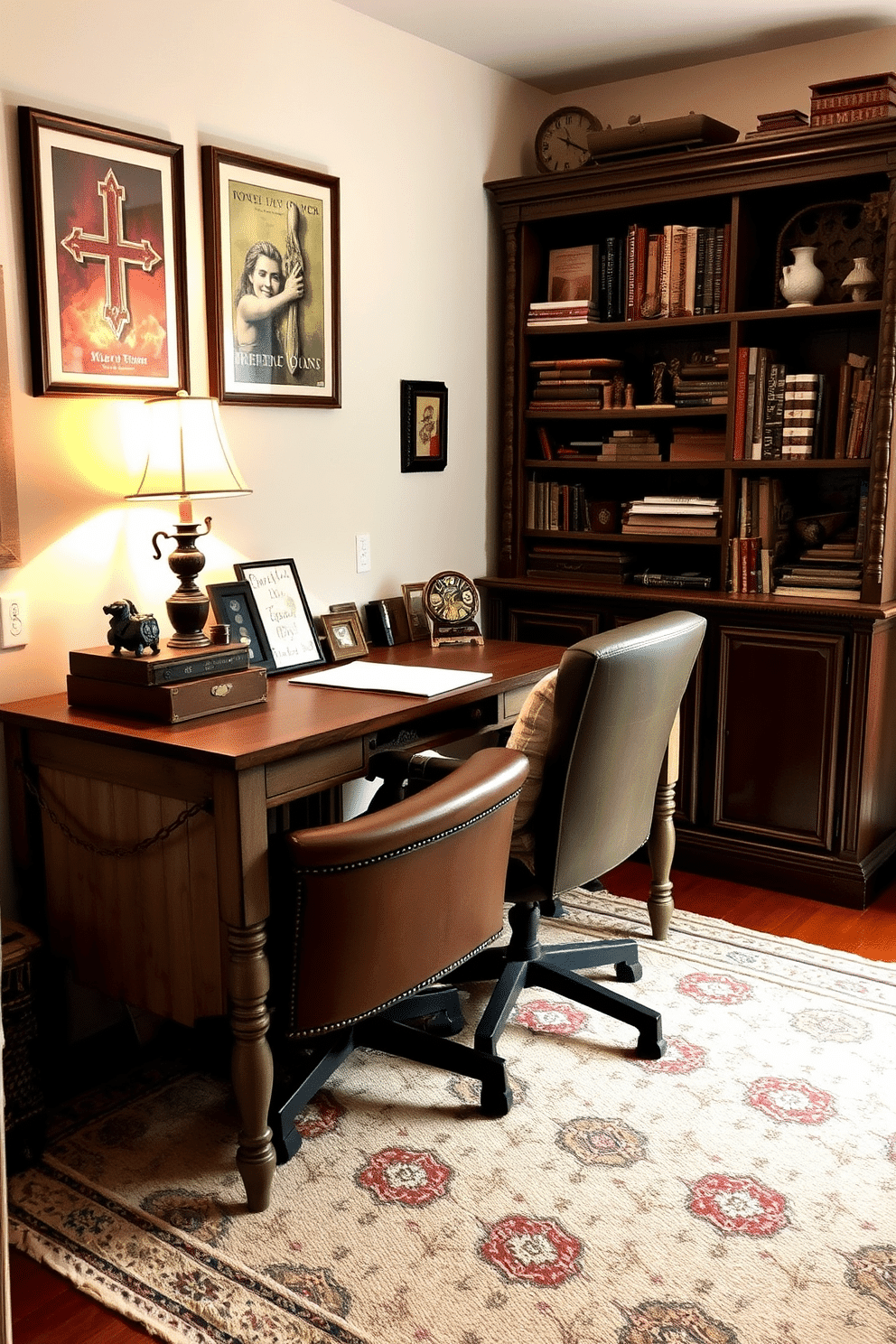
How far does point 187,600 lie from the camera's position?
2.50 m

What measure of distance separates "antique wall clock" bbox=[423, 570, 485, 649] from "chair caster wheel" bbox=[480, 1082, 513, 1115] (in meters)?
1.34

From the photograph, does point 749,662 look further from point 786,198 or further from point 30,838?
point 30,838

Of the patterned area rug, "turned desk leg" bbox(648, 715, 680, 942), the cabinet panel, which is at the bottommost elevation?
the patterned area rug

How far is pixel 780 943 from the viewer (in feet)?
10.5

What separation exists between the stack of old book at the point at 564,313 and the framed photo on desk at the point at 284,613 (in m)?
1.38

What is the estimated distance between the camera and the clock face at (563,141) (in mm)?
3865

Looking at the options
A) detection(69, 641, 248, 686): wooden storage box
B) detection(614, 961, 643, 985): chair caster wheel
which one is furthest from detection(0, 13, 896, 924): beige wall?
detection(614, 961, 643, 985): chair caster wheel

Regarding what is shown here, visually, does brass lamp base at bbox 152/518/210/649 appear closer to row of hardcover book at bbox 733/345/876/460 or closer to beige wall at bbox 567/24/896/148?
row of hardcover book at bbox 733/345/876/460

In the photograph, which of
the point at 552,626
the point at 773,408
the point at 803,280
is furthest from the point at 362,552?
the point at 803,280

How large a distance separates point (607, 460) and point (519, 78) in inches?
51.9

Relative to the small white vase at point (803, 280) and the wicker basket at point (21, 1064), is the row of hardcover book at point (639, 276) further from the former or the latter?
the wicker basket at point (21, 1064)

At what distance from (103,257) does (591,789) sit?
158cm

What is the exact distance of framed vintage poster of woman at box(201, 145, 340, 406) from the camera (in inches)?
114

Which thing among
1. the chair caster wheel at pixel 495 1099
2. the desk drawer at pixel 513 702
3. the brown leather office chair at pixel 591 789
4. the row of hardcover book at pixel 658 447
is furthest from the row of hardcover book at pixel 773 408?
the chair caster wheel at pixel 495 1099
